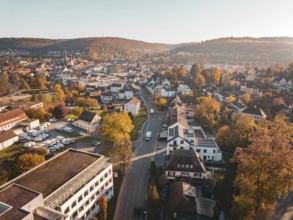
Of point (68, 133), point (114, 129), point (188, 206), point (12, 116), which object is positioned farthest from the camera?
point (12, 116)

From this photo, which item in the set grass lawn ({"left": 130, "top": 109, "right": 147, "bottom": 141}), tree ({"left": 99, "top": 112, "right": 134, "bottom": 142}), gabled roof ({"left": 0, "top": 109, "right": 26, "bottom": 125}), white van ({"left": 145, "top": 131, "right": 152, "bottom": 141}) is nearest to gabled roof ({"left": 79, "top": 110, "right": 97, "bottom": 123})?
tree ({"left": 99, "top": 112, "right": 134, "bottom": 142})

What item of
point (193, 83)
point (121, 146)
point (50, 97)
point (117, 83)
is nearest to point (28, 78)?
point (50, 97)

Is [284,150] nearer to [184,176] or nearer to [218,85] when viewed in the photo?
[184,176]

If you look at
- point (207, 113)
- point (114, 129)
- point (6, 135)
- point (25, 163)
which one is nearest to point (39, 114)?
point (6, 135)

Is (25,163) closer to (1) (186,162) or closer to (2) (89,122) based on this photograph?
(2) (89,122)

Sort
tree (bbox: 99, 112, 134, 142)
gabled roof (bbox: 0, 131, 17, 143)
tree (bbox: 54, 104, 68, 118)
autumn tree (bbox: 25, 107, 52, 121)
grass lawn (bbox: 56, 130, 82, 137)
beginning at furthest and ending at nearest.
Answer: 1. tree (bbox: 54, 104, 68, 118)
2. autumn tree (bbox: 25, 107, 52, 121)
3. grass lawn (bbox: 56, 130, 82, 137)
4. gabled roof (bbox: 0, 131, 17, 143)
5. tree (bbox: 99, 112, 134, 142)

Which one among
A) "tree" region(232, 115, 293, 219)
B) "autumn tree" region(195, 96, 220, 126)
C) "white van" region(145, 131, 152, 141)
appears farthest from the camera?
"autumn tree" region(195, 96, 220, 126)

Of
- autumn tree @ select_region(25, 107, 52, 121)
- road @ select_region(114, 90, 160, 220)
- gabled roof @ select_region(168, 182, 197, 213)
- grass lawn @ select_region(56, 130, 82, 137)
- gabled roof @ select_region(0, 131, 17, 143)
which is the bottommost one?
road @ select_region(114, 90, 160, 220)

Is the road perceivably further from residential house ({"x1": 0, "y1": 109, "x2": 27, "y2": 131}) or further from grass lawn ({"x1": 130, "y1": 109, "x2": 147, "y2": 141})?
residential house ({"x1": 0, "y1": 109, "x2": 27, "y2": 131})
